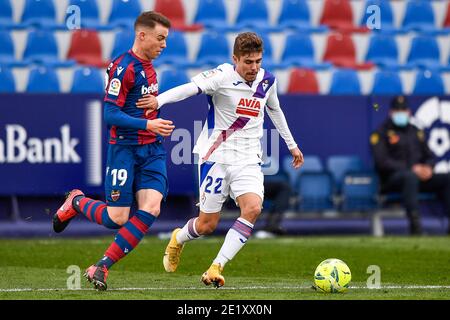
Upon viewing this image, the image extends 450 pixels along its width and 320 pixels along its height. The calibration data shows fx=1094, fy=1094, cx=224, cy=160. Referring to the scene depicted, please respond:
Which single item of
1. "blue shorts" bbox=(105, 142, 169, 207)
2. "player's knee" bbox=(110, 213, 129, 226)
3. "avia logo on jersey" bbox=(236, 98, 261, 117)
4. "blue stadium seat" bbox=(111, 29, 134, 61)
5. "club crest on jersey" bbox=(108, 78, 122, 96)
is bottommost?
"player's knee" bbox=(110, 213, 129, 226)

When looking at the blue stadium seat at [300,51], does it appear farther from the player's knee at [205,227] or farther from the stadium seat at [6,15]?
the player's knee at [205,227]

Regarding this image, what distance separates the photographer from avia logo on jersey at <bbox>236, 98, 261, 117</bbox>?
8672mm

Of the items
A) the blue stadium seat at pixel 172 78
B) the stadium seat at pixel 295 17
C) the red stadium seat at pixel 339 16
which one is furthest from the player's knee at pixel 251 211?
the red stadium seat at pixel 339 16

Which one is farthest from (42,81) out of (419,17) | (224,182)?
(224,182)

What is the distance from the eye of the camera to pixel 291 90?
15.9 meters

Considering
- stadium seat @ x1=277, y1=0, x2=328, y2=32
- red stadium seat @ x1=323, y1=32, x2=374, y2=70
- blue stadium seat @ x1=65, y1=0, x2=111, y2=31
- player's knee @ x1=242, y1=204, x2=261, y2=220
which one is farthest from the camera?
stadium seat @ x1=277, y1=0, x2=328, y2=32

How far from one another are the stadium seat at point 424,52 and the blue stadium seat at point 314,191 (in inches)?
132

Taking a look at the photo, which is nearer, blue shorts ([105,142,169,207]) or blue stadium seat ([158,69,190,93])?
blue shorts ([105,142,169,207])

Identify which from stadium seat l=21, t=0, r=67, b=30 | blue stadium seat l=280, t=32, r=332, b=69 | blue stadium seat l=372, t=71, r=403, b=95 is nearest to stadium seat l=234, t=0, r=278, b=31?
blue stadium seat l=280, t=32, r=332, b=69

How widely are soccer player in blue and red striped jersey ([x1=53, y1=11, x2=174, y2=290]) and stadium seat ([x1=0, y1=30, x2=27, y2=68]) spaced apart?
282 inches

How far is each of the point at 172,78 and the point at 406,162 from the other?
3.42 meters

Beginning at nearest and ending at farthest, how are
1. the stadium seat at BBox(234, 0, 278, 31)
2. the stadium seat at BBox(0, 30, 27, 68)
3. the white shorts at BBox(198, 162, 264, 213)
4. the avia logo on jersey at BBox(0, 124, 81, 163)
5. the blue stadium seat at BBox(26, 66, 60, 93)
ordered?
Result: the white shorts at BBox(198, 162, 264, 213), the avia logo on jersey at BBox(0, 124, 81, 163), the blue stadium seat at BBox(26, 66, 60, 93), the stadium seat at BBox(0, 30, 27, 68), the stadium seat at BBox(234, 0, 278, 31)

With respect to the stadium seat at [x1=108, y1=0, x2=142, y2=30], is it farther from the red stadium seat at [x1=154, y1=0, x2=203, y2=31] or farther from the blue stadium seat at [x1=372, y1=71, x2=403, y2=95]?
the blue stadium seat at [x1=372, y1=71, x2=403, y2=95]
